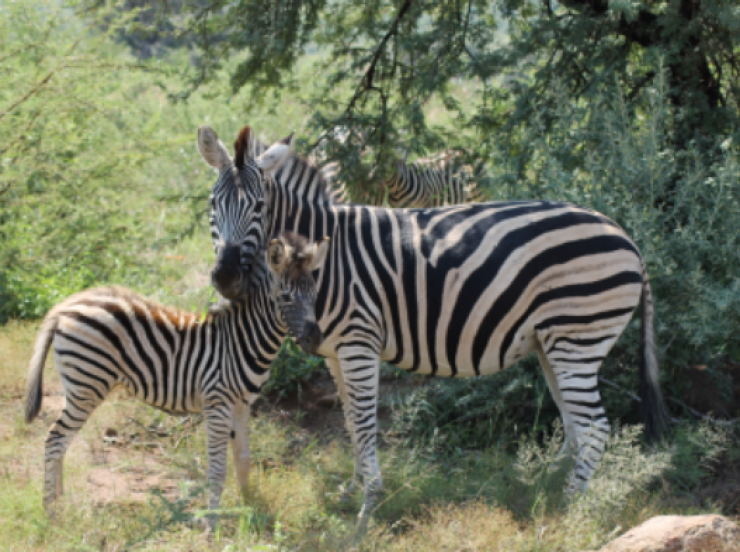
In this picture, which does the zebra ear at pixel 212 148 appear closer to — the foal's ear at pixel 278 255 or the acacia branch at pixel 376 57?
the foal's ear at pixel 278 255

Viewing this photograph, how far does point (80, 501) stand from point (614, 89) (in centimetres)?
585

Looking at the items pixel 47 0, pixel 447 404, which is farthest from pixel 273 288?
pixel 47 0

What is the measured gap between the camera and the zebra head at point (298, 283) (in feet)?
15.6

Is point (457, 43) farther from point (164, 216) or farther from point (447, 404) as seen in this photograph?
point (164, 216)

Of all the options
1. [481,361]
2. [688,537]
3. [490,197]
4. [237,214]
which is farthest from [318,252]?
[490,197]

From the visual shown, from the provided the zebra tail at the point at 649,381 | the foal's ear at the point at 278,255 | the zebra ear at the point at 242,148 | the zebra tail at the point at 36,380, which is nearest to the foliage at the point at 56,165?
the zebra tail at the point at 36,380

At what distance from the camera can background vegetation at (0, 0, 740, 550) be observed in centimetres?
474

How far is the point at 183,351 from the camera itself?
5.35m

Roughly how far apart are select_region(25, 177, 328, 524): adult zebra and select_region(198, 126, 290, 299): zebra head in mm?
33

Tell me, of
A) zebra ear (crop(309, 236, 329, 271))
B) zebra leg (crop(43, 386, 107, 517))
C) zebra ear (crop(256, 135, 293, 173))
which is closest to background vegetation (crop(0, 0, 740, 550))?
zebra leg (crop(43, 386, 107, 517))

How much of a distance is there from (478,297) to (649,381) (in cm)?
145

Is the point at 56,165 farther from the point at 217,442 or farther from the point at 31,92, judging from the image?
the point at 217,442

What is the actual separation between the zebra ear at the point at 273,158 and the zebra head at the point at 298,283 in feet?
2.58

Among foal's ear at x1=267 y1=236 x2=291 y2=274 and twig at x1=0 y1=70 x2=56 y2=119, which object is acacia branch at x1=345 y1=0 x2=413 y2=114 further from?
twig at x1=0 y1=70 x2=56 y2=119
